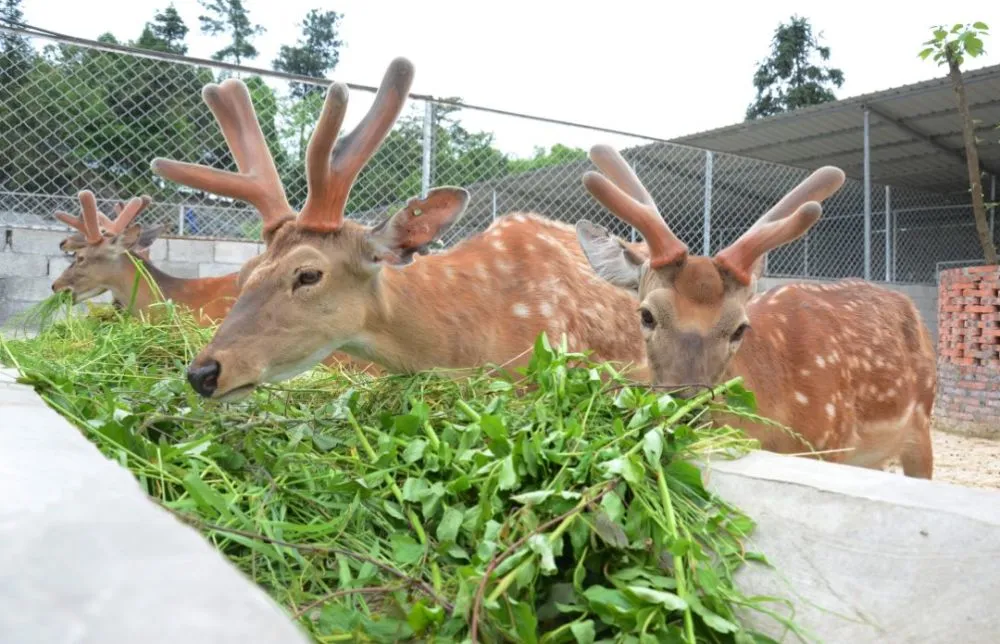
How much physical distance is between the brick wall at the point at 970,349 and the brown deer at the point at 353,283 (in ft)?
21.0

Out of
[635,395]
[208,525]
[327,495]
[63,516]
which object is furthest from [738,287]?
[63,516]

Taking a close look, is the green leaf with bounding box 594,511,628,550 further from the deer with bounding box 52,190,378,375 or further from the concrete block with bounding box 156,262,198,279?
the concrete block with bounding box 156,262,198,279

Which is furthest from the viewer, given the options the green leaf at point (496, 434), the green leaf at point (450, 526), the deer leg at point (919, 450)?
A: the deer leg at point (919, 450)

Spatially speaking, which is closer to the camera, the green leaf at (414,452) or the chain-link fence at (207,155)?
the green leaf at (414,452)

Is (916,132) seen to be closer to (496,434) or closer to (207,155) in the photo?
(207,155)


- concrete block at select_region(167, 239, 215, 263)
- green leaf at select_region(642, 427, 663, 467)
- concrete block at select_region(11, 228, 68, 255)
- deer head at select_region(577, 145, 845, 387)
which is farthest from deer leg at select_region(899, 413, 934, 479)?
concrete block at select_region(11, 228, 68, 255)

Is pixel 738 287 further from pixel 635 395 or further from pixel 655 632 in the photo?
pixel 655 632

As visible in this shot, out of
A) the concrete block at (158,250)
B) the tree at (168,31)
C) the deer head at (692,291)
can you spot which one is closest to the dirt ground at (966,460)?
the deer head at (692,291)

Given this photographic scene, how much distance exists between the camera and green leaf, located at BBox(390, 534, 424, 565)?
179cm

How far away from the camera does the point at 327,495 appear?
210cm

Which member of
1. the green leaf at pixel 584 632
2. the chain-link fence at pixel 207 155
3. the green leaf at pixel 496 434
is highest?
the chain-link fence at pixel 207 155

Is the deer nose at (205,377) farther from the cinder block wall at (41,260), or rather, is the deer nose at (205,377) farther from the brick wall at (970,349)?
the brick wall at (970,349)

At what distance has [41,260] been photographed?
24.7 ft

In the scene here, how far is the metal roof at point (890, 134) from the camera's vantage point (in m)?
11.9
